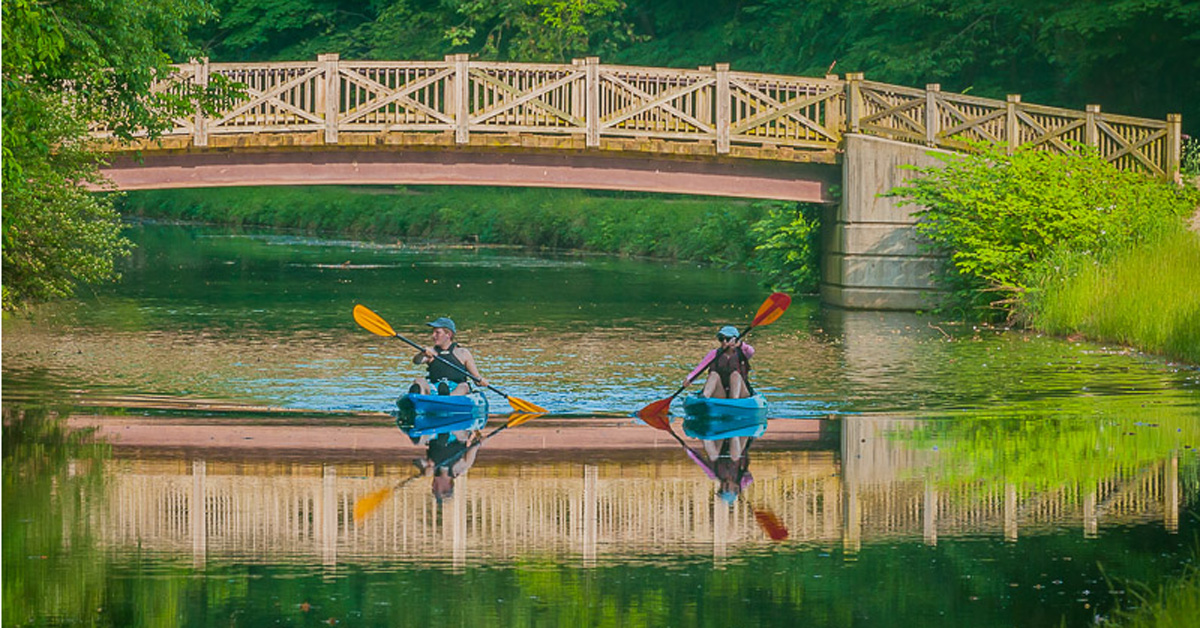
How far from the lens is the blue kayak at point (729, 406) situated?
18.0 meters

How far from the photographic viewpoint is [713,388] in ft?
61.3

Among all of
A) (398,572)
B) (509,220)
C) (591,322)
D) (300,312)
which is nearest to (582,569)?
(398,572)

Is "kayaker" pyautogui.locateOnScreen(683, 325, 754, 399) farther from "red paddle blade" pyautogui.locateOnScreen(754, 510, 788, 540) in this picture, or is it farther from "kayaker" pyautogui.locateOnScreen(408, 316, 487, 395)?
"red paddle blade" pyautogui.locateOnScreen(754, 510, 788, 540)

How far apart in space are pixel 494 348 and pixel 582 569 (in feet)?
46.6

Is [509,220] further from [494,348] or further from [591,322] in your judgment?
[494,348]

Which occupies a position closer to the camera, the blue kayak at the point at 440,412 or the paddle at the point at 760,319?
the blue kayak at the point at 440,412

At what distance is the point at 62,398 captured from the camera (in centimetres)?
1956

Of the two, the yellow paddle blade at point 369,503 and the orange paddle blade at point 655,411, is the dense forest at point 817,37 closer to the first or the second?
the orange paddle blade at point 655,411

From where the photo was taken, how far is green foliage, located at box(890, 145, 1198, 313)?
28.5m

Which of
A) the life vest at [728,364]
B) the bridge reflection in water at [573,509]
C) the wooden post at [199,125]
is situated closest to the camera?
the bridge reflection in water at [573,509]

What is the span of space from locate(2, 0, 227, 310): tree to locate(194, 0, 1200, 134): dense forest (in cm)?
Result: 2031

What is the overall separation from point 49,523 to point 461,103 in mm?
19078

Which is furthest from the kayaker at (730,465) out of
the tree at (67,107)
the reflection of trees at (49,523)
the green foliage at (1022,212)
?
the green foliage at (1022,212)

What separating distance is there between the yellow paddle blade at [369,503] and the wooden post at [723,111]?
59.4 ft
